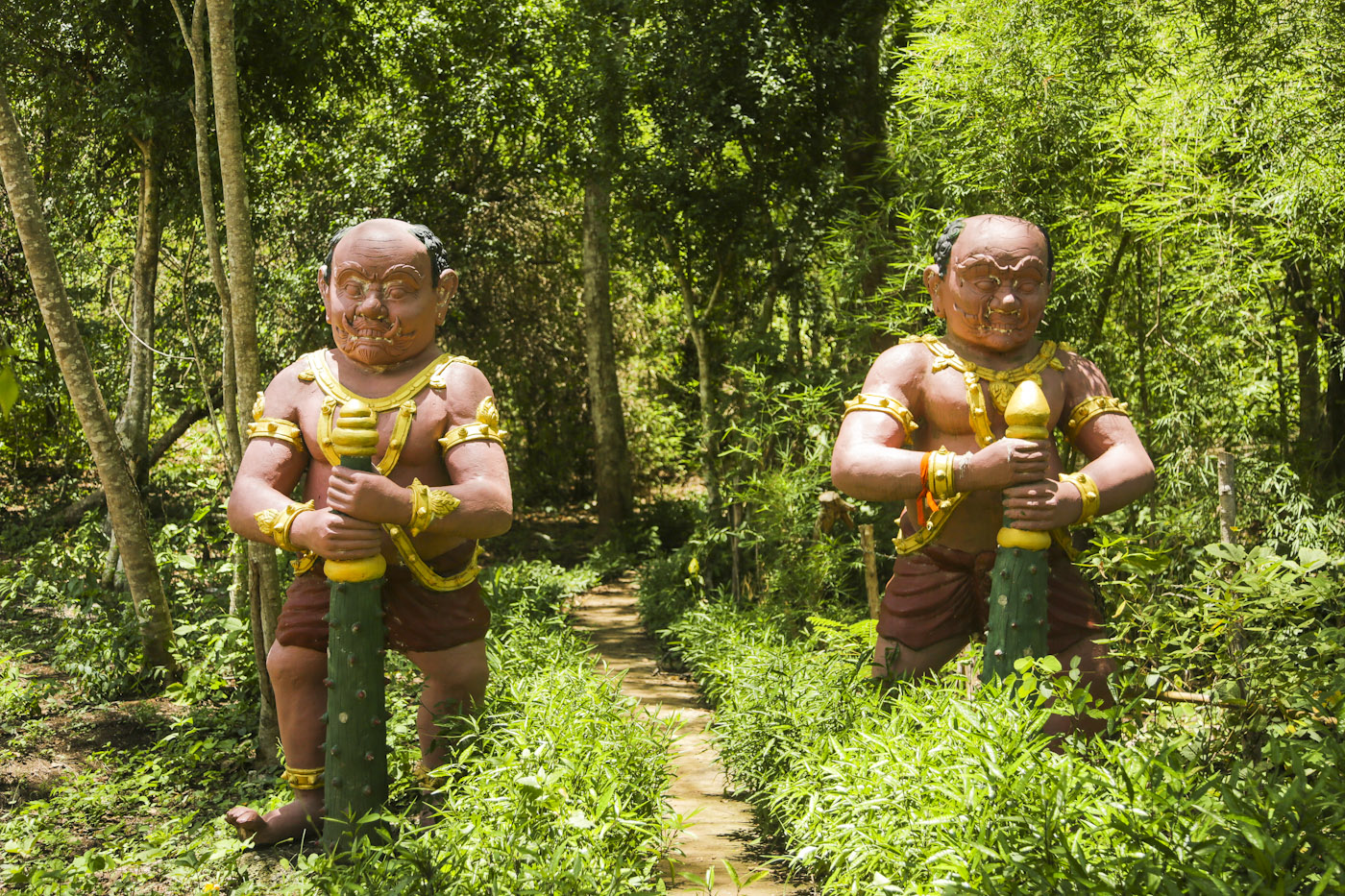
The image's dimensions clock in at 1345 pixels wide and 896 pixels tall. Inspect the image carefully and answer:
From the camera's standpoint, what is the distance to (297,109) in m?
6.78

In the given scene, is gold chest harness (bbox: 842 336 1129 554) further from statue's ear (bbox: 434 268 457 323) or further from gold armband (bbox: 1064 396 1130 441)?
statue's ear (bbox: 434 268 457 323)

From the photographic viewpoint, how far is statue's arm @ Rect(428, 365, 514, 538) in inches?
121

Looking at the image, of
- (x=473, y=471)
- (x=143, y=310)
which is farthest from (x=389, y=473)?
(x=143, y=310)

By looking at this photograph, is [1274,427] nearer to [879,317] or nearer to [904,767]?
[879,317]

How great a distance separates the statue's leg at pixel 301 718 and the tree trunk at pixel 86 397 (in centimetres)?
168

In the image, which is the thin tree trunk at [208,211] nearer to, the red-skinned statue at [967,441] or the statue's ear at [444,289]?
the statue's ear at [444,289]

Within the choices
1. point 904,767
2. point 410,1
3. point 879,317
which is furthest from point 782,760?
point 410,1

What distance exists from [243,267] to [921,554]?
251cm

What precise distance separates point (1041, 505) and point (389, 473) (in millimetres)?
1884

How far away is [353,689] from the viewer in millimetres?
2984

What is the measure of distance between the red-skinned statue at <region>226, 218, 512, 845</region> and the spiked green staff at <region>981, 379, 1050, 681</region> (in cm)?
145

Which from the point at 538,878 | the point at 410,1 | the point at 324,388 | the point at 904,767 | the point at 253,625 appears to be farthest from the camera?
the point at 410,1

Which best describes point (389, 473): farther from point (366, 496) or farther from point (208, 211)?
point (208, 211)

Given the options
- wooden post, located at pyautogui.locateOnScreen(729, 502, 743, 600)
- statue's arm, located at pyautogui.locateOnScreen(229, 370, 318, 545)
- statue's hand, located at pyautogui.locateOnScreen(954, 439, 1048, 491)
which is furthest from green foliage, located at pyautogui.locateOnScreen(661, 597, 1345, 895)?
wooden post, located at pyautogui.locateOnScreen(729, 502, 743, 600)
